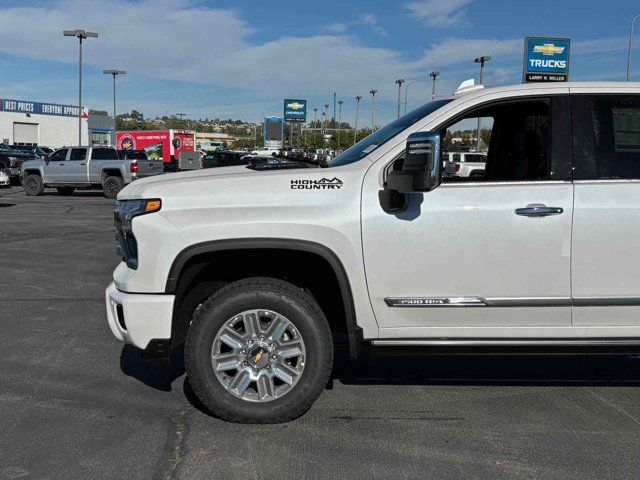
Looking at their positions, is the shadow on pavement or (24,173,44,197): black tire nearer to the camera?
the shadow on pavement

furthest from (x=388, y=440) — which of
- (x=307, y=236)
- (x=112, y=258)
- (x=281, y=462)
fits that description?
(x=112, y=258)

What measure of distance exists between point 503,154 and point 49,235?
10.9 metres

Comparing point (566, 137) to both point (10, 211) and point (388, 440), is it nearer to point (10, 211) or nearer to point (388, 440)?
point (388, 440)

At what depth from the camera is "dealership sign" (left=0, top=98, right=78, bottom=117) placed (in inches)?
3039

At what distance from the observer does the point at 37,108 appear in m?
81.3

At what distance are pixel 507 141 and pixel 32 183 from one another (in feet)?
79.5

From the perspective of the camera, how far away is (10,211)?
738 inches

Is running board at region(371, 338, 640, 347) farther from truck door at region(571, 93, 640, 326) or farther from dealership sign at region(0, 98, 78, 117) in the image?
dealership sign at region(0, 98, 78, 117)

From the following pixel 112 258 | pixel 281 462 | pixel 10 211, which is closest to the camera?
pixel 281 462

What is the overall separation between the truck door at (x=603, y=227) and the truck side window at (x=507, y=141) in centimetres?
21

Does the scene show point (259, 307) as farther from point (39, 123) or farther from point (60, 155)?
point (39, 123)

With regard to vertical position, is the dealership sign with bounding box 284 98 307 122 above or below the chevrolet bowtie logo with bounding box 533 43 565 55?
above

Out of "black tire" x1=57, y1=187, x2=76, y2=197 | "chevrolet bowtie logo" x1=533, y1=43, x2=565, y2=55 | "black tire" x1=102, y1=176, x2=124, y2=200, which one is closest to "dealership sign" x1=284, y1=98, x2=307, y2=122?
"chevrolet bowtie logo" x1=533, y1=43, x2=565, y2=55

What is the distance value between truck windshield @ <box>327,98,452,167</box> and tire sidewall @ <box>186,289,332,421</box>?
1.03 metres
